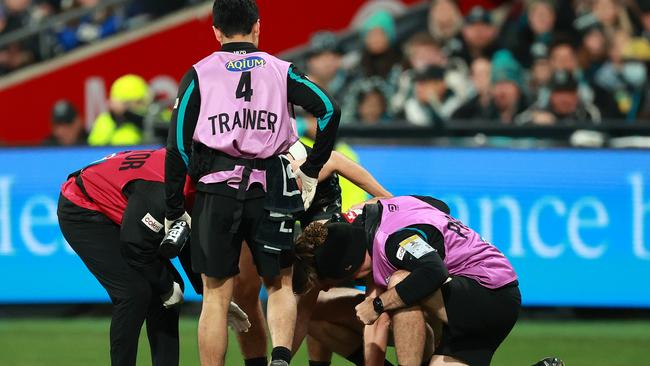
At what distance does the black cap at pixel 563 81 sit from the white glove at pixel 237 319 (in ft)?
20.0

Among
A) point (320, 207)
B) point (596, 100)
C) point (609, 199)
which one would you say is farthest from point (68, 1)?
point (320, 207)

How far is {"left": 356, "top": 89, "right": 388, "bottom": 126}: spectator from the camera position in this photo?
44.4 ft

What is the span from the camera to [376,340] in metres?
7.46

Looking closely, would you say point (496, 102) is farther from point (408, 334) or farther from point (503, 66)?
point (408, 334)

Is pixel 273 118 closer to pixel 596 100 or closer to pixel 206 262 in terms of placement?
pixel 206 262

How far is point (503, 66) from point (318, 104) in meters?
7.45

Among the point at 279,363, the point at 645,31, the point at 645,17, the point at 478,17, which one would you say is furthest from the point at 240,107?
the point at 645,17

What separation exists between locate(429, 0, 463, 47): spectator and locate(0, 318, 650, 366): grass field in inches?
183

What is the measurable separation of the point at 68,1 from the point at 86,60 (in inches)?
46.3

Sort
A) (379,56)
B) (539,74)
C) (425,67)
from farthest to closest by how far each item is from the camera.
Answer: (379,56) < (539,74) < (425,67)

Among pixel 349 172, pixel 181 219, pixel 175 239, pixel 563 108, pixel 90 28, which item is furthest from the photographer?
pixel 90 28

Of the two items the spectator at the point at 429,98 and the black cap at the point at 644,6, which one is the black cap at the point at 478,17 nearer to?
the spectator at the point at 429,98

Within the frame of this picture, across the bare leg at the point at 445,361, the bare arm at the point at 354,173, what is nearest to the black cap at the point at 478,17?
the bare arm at the point at 354,173

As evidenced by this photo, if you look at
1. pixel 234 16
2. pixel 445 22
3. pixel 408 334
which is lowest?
pixel 408 334
